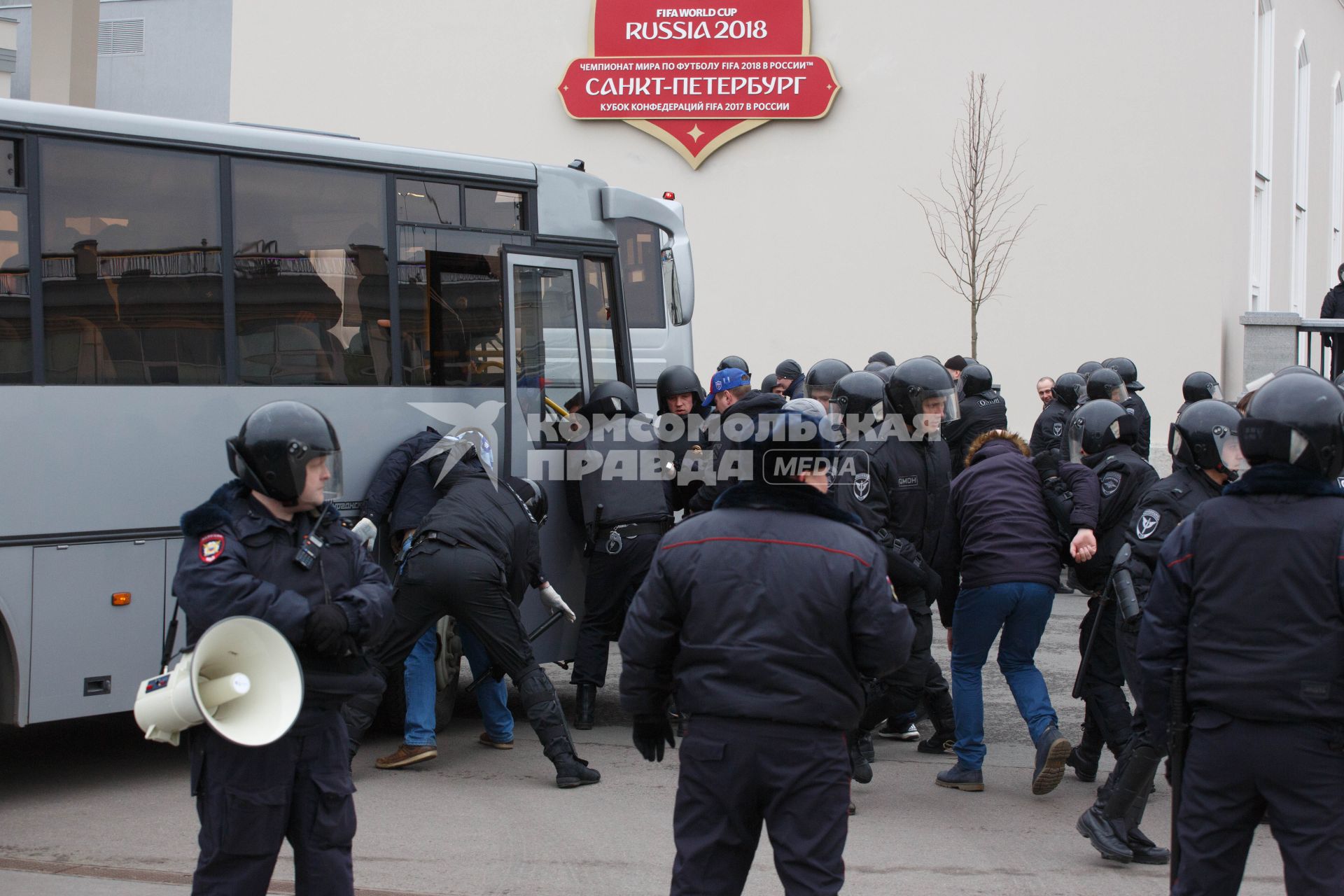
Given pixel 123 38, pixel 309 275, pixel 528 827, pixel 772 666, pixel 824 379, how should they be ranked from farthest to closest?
pixel 123 38, pixel 824 379, pixel 309 275, pixel 528 827, pixel 772 666

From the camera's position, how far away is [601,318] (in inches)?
342

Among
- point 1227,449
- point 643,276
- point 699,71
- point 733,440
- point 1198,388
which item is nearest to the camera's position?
point 733,440

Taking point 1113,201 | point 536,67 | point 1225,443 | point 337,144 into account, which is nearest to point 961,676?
point 1225,443

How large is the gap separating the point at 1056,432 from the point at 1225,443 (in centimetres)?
670

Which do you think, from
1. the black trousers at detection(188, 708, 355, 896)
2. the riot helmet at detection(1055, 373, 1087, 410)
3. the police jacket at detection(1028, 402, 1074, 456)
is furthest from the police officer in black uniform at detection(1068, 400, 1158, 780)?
the police jacket at detection(1028, 402, 1074, 456)

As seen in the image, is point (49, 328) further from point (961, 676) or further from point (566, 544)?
point (961, 676)

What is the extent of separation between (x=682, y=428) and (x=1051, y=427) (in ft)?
16.6

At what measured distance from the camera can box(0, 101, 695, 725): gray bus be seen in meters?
6.16

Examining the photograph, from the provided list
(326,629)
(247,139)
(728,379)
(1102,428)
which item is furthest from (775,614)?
(728,379)

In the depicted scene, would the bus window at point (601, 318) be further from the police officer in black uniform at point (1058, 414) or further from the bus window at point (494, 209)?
the police officer in black uniform at point (1058, 414)

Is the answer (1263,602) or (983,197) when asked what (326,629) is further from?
(983,197)

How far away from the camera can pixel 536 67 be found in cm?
2139

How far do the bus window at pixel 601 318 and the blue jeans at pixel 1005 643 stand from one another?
3022 mm

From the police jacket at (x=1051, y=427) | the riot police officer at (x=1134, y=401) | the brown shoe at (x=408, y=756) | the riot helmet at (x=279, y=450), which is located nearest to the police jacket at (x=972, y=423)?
the riot police officer at (x=1134, y=401)
